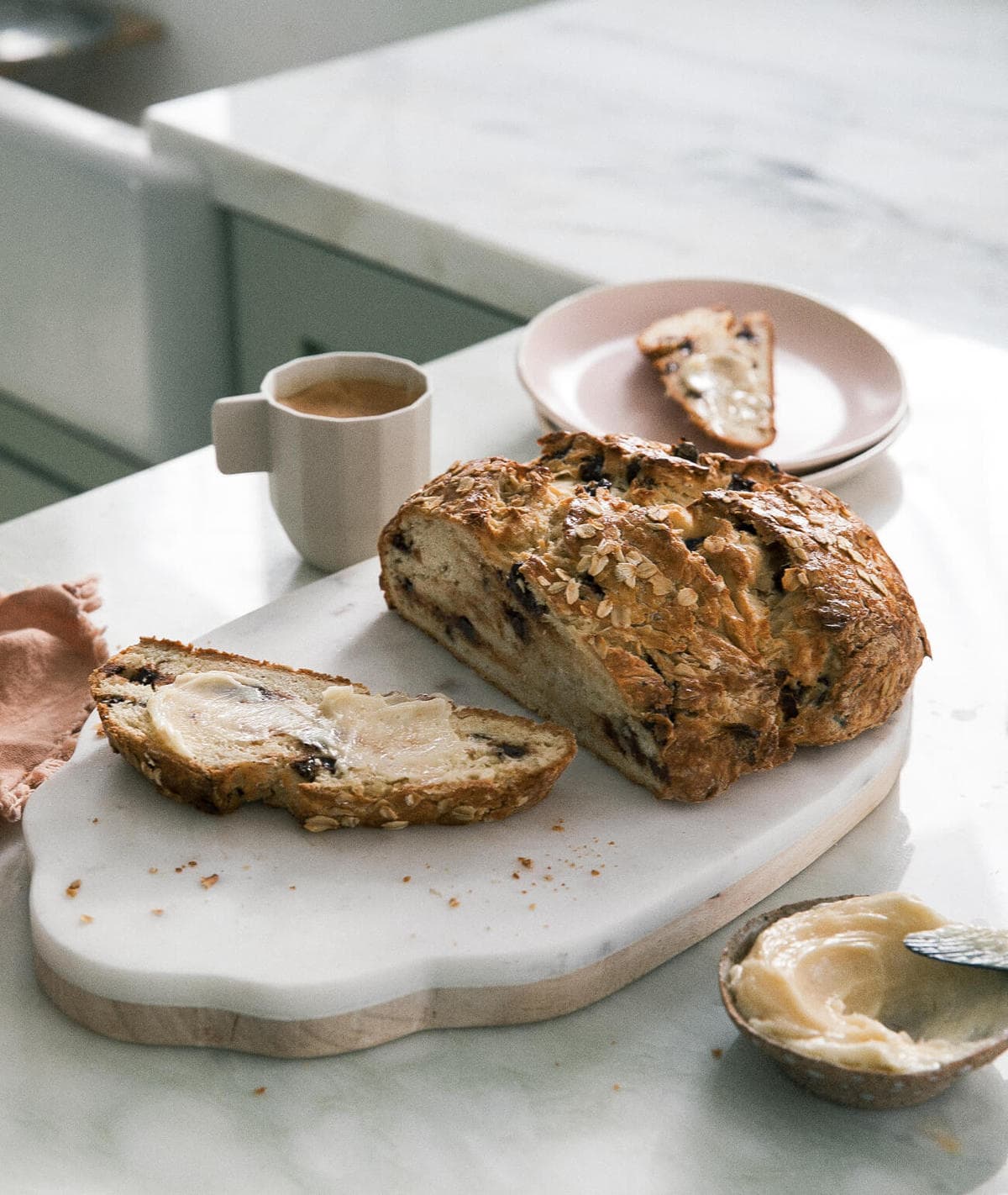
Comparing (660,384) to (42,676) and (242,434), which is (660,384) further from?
(42,676)

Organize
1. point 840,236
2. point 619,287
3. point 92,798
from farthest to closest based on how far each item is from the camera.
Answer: point 840,236
point 619,287
point 92,798

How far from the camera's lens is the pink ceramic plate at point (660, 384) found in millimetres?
1827

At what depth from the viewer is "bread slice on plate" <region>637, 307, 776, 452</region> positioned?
5.85 feet

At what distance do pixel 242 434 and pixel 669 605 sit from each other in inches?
22.3

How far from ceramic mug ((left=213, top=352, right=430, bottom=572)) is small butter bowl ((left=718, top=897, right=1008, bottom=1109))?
729 millimetres

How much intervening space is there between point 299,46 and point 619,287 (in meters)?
3.18

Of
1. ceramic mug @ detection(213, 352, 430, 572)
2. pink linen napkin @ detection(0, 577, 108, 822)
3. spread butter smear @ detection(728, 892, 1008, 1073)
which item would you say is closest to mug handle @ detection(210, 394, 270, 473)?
ceramic mug @ detection(213, 352, 430, 572)

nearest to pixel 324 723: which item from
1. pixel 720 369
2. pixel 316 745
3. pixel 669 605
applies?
pixel 316 745

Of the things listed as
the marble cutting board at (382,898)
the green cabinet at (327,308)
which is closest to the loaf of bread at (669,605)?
the marble cutting board at (382,898)

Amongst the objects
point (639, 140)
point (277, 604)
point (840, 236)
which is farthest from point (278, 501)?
point (639, 140)

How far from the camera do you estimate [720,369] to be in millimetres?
1862

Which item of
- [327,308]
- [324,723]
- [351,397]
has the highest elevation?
[351,397]

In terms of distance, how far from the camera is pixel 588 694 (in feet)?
4.10

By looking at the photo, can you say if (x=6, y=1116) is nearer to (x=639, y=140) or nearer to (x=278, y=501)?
(x=278, y=501)
